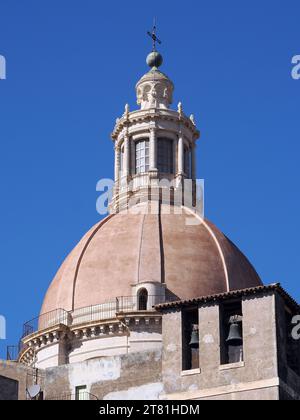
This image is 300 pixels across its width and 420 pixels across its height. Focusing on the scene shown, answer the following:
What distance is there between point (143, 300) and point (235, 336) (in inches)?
618

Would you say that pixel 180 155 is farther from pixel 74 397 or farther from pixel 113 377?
pixel 113 377

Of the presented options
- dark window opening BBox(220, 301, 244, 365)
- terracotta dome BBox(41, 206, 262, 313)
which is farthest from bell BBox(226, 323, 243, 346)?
terracotta dome BBox(41, 206, 262, 313)

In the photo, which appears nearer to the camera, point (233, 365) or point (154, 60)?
point (233, 365)

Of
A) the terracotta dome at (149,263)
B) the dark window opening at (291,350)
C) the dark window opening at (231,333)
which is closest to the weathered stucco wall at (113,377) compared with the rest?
the dark window opening at (231,333)

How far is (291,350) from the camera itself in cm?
5381

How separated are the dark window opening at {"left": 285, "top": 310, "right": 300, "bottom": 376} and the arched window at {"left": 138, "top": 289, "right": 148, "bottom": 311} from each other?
14.9 meters

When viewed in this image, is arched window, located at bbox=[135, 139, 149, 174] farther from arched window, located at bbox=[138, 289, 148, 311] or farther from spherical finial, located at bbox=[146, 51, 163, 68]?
arched window, located at bbox=[138, 289, 148, 311]

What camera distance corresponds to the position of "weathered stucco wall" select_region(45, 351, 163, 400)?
55.1 metres

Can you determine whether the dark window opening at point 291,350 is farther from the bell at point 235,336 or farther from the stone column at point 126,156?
the stone column at point 126,156

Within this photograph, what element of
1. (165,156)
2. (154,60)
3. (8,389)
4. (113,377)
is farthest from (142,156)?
(8,389)

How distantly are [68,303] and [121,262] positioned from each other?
3.07m

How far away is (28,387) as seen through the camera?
59156 millimetres
